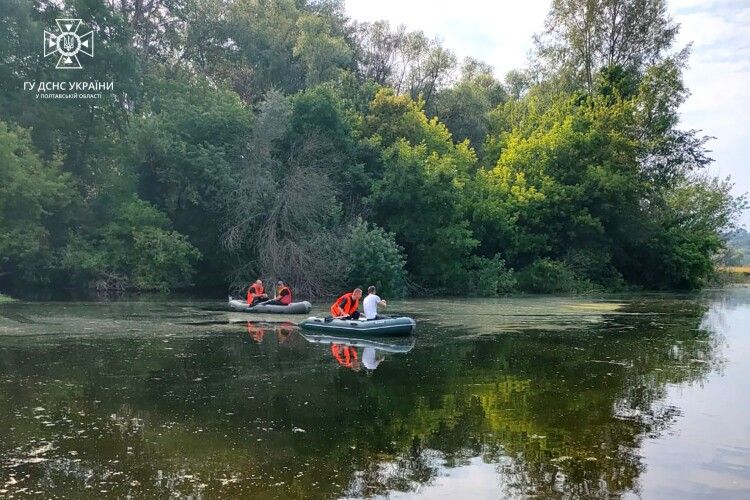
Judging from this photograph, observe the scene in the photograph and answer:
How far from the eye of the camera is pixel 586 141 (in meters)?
36.8

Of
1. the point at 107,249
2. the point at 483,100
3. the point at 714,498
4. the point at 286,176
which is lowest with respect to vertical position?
the point at 714,498

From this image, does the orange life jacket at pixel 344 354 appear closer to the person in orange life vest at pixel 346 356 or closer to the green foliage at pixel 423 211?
the person in orange life vest at pixel 346 356

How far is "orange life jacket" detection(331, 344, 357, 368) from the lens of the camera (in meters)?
13.3

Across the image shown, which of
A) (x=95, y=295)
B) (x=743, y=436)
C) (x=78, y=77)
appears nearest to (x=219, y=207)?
(x=95, y=295)

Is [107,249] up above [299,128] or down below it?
below

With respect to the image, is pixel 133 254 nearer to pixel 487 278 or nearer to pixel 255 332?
pixel 255 332

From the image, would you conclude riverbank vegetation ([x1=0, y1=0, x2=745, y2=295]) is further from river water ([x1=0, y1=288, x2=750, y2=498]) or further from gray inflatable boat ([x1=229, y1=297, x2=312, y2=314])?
river water ([x1=0, y1=288, x2=750, y2=498])

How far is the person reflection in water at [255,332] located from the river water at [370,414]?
179 mm

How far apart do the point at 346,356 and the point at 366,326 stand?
2.61m

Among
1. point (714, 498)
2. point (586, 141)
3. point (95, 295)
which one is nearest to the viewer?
point (714, 498)

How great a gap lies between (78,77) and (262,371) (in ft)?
77.2

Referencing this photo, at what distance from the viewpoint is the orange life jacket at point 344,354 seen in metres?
13.3

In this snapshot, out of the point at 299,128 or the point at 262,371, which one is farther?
the point at 299,128

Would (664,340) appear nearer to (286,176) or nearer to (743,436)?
(743,436)
